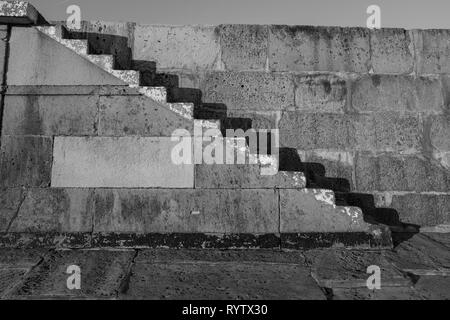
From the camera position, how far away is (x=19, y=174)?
173 inches

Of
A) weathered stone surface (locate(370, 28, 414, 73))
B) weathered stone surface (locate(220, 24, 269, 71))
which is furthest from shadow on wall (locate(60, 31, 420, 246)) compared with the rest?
weathered stone surface (locate(370, 28, 414, 73))

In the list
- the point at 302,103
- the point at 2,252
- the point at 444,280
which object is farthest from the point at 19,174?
the point at 444,280

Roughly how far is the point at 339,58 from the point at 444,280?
3.53 meters

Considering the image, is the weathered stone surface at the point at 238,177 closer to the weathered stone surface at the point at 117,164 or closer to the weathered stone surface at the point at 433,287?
the weathered stone surface at the point at 117,164

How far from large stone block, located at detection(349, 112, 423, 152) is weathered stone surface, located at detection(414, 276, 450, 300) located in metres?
2.53

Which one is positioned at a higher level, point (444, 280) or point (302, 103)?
point (302, 103)

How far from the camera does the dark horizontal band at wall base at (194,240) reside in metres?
4.18

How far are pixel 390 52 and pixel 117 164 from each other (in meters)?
4.45

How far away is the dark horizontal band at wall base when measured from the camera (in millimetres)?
4176

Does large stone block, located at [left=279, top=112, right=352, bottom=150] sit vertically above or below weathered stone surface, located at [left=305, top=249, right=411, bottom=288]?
above

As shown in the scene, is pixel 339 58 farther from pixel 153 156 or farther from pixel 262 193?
pixel 153 156

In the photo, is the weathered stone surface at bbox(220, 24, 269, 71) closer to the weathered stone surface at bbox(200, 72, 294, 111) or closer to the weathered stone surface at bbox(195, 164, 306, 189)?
the weathered stone surface at bbox(200, 72, 294, 111)

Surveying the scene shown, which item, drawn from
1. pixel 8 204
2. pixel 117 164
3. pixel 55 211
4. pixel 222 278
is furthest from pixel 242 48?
pixel 8 204

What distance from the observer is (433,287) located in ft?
11.0
